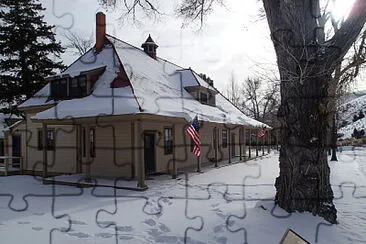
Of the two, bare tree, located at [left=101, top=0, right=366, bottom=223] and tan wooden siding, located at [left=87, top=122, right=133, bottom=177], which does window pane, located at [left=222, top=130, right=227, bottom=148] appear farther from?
bare tree, located at [left=101, top=0, right=366, bottom=223]

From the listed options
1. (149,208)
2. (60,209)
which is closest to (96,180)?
(60,209)

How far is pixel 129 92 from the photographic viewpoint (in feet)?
32.0

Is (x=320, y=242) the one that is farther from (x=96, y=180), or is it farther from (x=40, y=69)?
(x=40, y=69)

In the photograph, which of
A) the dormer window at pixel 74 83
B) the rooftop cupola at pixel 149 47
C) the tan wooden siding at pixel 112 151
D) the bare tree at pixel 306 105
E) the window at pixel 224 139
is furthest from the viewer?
the window at pixel 224 139

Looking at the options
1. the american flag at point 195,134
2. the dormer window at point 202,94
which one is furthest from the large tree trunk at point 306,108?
the dormer window at point 202,94

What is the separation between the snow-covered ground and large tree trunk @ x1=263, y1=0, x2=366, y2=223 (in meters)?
0.36

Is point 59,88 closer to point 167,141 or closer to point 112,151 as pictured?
point 112,151

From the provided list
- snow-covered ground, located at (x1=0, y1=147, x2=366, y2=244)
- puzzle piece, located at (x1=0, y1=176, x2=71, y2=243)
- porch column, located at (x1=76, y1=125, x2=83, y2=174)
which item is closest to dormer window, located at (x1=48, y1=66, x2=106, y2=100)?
porch column, located at (x1=76, y1=125, x2=83, y2=174)

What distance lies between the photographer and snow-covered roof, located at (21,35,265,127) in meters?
9.12

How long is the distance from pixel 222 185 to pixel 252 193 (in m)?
1.64

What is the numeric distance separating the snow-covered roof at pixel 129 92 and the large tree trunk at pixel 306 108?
13.7 ft

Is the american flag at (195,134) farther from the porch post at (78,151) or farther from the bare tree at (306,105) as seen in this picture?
the porch post at (78,151)

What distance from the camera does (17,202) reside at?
7.55 m

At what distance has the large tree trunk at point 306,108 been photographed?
5355 mm
